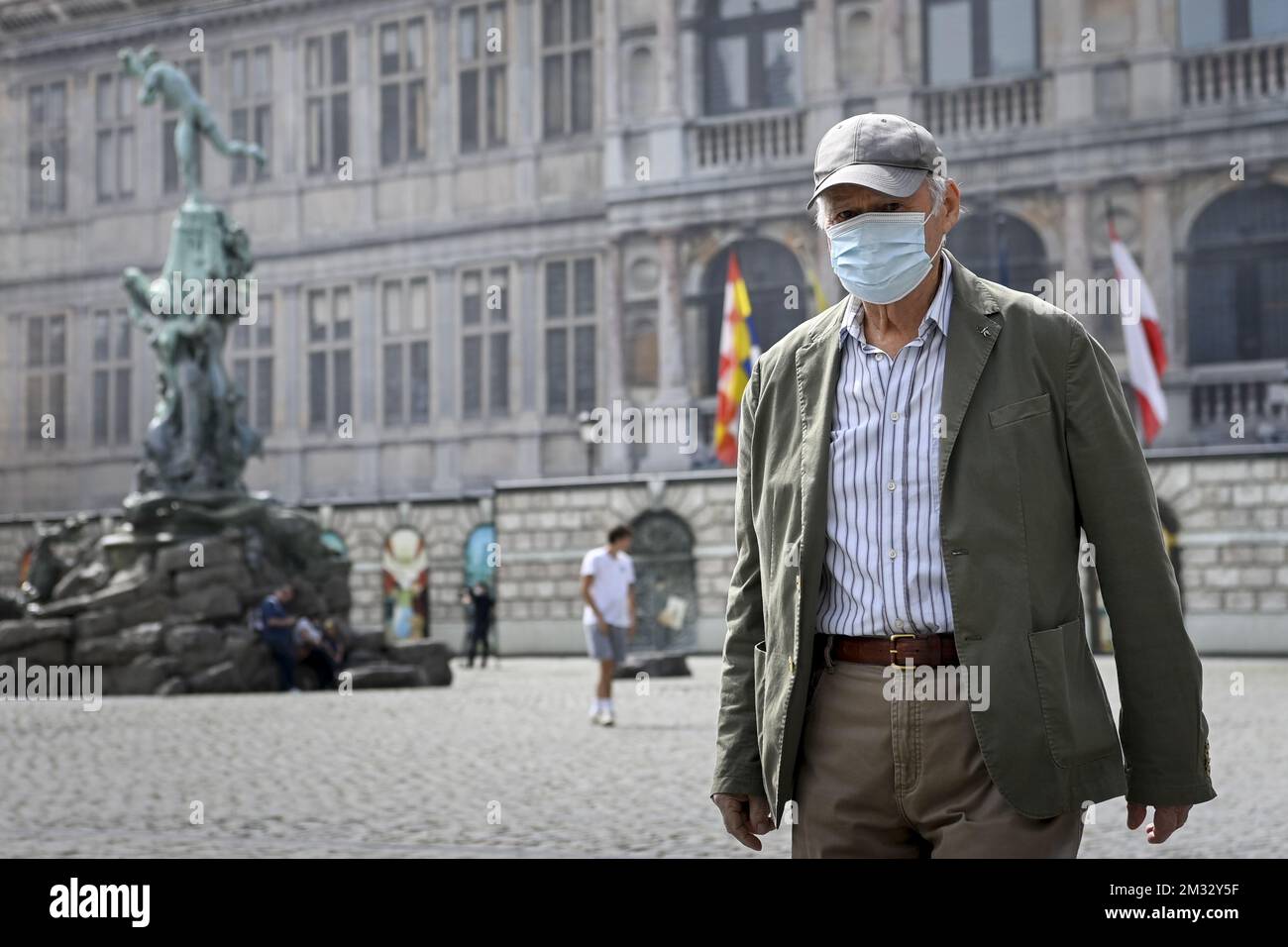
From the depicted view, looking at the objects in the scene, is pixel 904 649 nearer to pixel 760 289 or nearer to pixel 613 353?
pixel 760 289

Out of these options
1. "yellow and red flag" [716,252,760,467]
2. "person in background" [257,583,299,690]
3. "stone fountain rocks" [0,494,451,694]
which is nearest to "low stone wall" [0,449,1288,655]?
"yellow and red flag" [716,252,760,467]

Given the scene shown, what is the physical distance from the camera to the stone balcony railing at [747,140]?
32969 millimetres

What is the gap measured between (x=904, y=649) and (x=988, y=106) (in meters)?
29.4

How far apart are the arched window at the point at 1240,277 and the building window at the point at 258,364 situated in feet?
58.7

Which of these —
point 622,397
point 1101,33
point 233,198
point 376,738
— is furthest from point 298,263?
point 376,738

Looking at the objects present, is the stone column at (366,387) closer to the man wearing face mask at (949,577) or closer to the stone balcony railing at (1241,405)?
the stone balcony railing at (1241,405)

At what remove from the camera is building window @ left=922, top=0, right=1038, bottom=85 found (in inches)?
1246

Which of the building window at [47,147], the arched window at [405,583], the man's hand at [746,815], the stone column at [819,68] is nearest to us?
the man's hand at [746,815]

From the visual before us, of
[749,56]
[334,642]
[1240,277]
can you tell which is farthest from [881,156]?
[749,56]

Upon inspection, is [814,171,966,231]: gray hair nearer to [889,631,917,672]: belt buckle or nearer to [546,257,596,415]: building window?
[889,631,917,672]: belt buckle

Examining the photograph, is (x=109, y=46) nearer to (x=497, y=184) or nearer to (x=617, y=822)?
(x=497, y=184)

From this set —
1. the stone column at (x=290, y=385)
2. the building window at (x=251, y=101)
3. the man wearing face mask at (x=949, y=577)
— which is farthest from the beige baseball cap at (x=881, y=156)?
the building window at (x=251, y=101)

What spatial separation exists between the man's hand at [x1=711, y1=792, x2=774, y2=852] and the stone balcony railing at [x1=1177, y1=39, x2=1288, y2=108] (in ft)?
92.5

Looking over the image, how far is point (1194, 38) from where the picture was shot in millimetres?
30375
